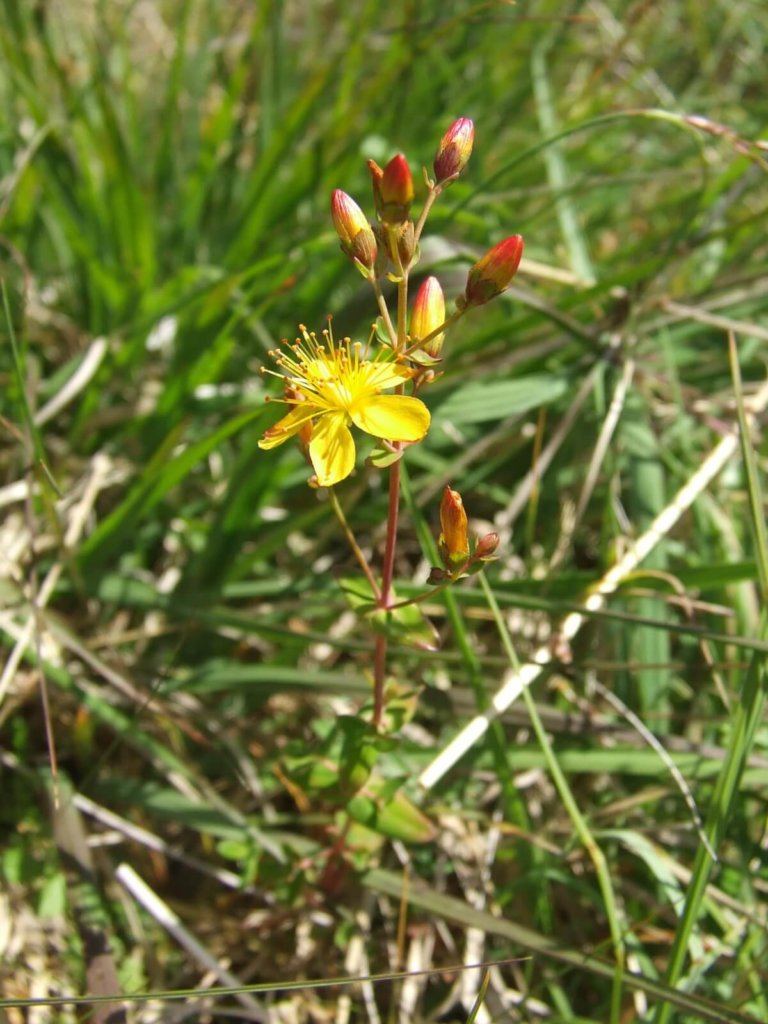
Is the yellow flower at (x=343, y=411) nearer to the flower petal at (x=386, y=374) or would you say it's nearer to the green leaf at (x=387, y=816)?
the flower petal at (x=386, y=374)

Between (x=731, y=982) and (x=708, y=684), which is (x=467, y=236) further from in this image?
(x=731, y=982)

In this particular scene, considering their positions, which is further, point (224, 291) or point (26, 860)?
point (224, 291)

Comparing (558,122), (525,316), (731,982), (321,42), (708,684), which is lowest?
(731,982)

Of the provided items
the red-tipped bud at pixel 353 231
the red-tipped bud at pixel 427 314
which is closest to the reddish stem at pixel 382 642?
the red-tipped bud at pixel 427 314

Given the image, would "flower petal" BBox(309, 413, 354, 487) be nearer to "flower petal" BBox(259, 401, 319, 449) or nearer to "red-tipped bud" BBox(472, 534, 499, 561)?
"flower petal" BBox(259, 401, 319, 449)

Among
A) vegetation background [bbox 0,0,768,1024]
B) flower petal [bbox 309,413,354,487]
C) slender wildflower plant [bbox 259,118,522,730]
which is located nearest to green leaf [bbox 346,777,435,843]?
vegetation background [bbox 0,0,768,1024]

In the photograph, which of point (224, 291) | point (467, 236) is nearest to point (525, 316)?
point (467, 236)
